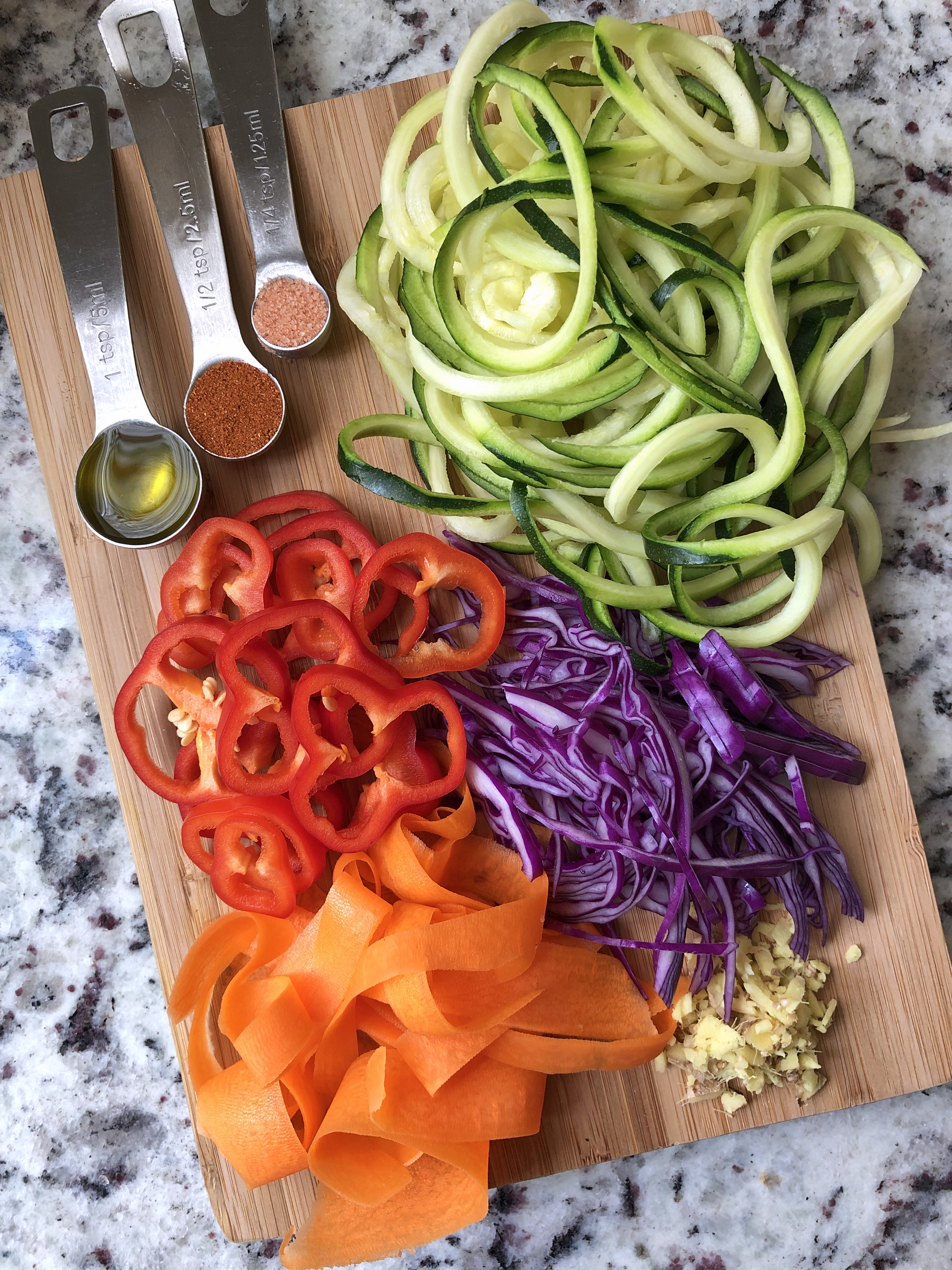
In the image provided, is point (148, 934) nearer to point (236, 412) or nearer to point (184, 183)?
point (236, 412)

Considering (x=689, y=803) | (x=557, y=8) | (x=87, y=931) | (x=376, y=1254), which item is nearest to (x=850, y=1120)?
(x=689, y=803)

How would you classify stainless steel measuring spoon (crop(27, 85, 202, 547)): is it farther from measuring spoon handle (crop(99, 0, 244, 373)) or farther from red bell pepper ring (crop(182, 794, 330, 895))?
red bell pepper ring (crop(182, 794, 330, 895))

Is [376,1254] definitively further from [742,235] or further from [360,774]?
[742,235]

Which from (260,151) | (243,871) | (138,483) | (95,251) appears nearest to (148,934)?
(243,871)

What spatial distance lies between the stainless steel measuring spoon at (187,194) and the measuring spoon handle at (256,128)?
7 cm

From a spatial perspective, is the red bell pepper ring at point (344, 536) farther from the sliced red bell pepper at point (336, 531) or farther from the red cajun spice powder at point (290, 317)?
the red cajun spice powder at point (290, 317)

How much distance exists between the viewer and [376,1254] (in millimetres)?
1952

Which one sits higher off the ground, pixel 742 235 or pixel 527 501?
pixel 742 235

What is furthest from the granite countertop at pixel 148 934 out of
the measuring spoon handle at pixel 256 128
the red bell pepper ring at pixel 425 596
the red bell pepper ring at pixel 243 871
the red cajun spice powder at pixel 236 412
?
the red bell pepper ring at pixel 425 596

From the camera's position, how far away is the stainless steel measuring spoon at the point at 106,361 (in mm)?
2094

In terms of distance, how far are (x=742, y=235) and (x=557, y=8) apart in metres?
0.87

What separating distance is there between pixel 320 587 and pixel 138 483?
462mm

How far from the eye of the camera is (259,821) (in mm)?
2008

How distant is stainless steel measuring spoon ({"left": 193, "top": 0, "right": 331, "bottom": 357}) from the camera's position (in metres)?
2.09
